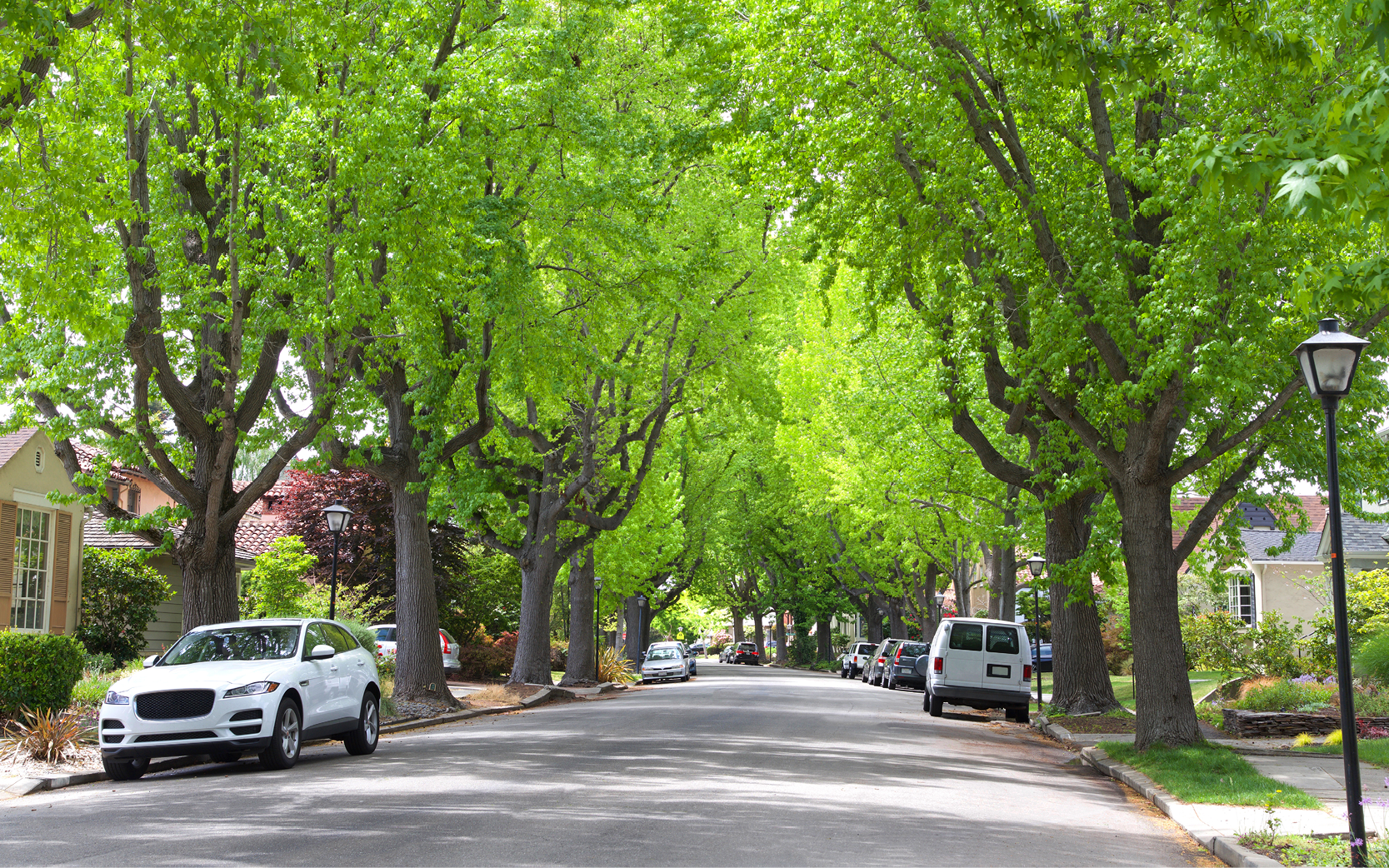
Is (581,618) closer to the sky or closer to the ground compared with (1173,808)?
closer to the sky

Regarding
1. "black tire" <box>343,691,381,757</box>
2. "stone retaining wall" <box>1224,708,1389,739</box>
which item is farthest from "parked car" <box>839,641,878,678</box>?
"black tire" <box>343,691,381,757</box>

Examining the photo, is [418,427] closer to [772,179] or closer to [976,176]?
[772,179]

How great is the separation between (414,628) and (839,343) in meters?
16.9

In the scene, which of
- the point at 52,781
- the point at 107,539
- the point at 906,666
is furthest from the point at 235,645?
the point at 906,666

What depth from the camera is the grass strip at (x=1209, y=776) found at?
37.0 feet

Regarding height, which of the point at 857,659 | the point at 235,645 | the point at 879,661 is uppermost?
the point at 235,645

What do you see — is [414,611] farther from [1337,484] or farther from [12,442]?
[1337,484]

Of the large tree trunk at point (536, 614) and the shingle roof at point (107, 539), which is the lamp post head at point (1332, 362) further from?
the shingle roof at point (107, 539)

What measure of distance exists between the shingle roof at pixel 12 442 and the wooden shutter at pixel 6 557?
2.79 ft

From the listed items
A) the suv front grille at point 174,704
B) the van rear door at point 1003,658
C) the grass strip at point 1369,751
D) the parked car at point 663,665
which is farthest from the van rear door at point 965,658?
the parked car at point 663,665

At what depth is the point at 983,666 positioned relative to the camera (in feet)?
83.1

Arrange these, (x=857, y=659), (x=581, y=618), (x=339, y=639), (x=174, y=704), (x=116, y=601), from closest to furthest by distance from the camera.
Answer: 1. (x=174, y=704)
2. (x=339, y=639)
3. (x=116, y=601)
4. (x=581, y=618)
5. (x=857, y=659)

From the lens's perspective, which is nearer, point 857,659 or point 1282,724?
point 1282,724

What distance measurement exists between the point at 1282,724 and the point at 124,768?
16.2 meters
